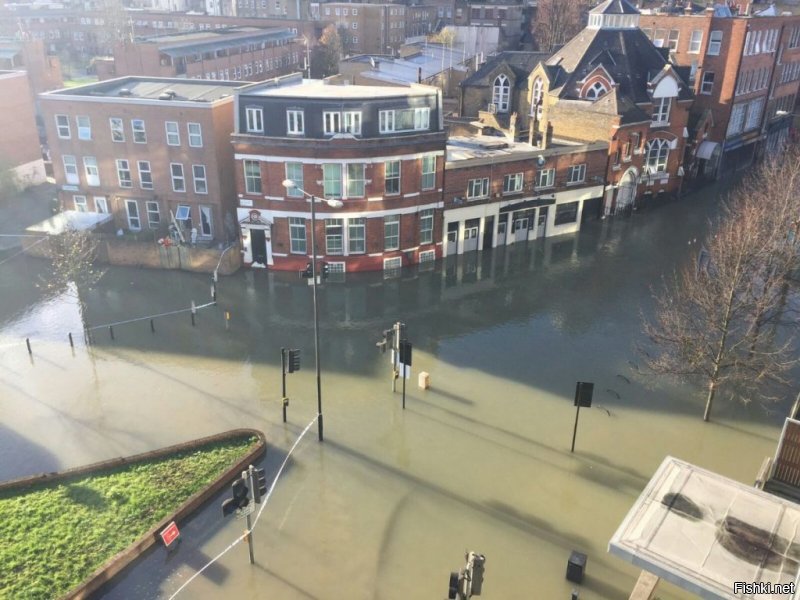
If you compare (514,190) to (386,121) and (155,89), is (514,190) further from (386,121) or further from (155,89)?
(155,89)

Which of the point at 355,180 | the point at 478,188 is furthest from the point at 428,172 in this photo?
the point at 355,180

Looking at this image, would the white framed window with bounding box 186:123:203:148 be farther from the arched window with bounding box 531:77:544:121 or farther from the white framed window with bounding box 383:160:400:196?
the arched window with bounding box 531:77:544:121

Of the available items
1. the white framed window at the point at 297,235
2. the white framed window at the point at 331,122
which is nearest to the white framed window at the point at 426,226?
the white framed window at the point at 297,235

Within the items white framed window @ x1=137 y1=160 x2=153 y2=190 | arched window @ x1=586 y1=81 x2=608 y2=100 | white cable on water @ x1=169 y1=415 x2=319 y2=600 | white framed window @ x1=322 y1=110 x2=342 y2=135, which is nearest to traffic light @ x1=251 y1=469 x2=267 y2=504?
white cable on water @ x1=169 y1=415 x2=319 y2=600

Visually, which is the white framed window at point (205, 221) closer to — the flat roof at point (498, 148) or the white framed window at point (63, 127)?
the white framed window at point (63, 127)

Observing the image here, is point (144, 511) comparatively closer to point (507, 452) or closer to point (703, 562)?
point (507, 452)
